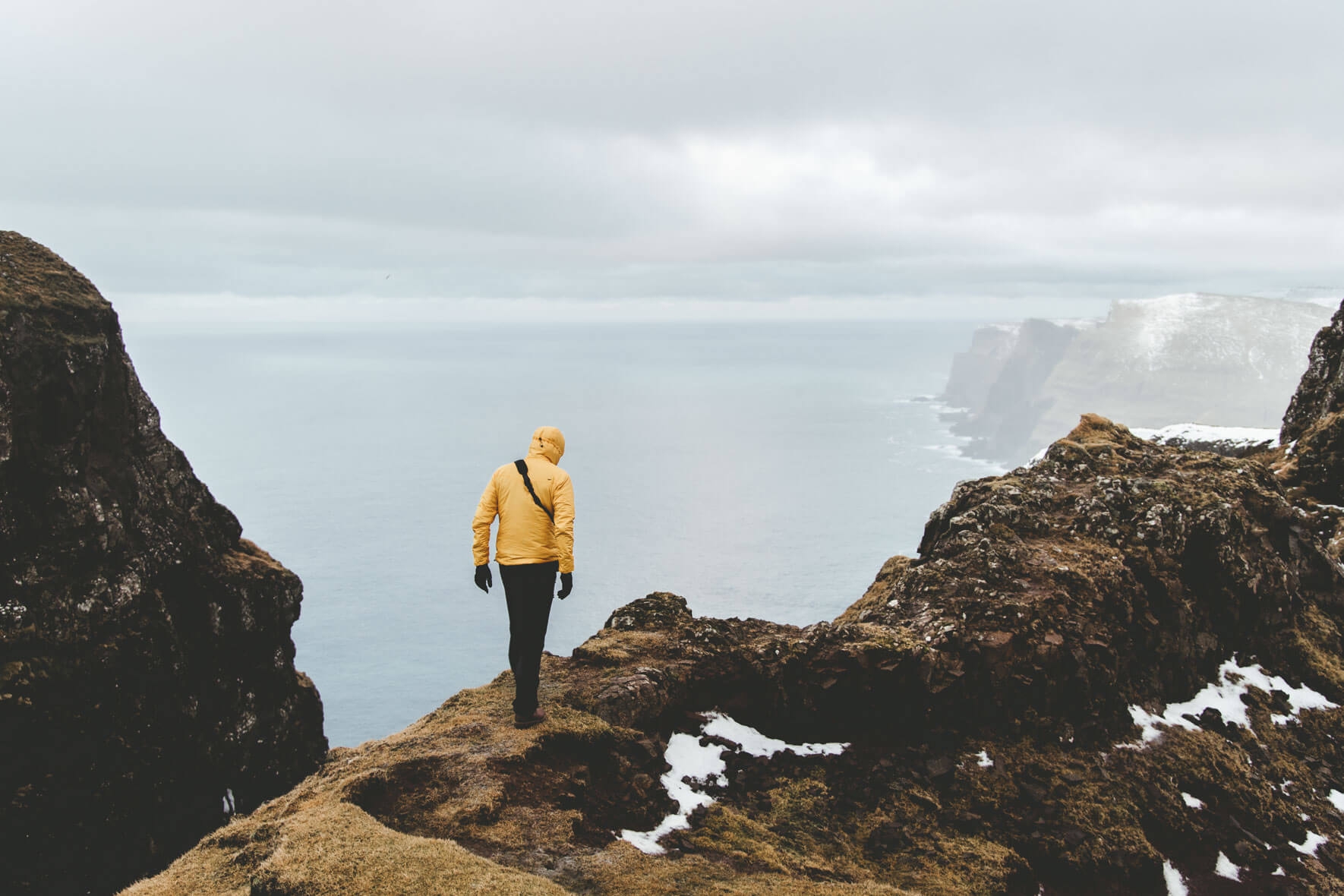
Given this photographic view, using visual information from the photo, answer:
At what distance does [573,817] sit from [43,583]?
16.3m

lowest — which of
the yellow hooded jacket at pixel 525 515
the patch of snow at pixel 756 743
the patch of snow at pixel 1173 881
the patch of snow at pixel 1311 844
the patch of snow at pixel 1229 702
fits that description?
the patch of snow at pixel 1311 844

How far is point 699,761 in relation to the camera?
12.6 metres

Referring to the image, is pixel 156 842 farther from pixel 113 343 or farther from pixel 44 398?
pixel 113 343

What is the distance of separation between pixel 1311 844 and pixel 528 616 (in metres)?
13.4

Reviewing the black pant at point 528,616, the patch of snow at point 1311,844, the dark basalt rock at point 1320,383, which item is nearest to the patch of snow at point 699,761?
the black pant at point 528,616

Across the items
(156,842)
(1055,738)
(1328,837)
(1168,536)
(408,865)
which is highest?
(1168,536)

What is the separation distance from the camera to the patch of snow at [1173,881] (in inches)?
440

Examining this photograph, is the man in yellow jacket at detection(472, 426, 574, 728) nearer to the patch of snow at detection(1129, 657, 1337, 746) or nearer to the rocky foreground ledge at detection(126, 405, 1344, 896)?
the rocky foreground ledge at detection(126, 405, 1344, 896)

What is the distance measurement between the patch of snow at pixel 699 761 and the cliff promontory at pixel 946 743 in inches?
1.9

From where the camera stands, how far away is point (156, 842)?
63.1 ft

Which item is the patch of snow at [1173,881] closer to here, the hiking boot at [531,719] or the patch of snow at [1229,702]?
the patch of snow at [1229,702]

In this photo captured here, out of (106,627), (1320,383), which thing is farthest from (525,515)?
(1320,383)

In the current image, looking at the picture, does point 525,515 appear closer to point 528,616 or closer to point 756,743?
point 528,616

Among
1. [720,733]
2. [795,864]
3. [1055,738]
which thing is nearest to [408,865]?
[795,864]
